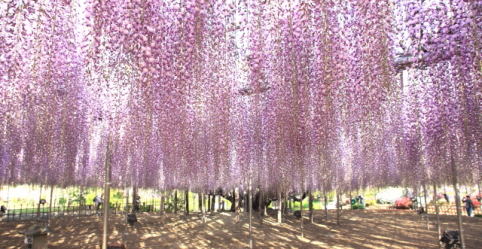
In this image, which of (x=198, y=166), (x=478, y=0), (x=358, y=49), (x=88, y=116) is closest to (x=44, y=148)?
(x=88, y=116)

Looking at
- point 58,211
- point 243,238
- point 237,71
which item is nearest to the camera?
point 237,71

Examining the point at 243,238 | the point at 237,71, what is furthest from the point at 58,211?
the point at 237,71

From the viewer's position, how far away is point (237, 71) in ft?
23.3

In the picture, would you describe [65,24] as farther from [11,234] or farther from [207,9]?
[11,234]

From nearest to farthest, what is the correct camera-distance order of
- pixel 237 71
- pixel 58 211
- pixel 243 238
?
pixel 237 71, pixel 243 238, pixel 58 211

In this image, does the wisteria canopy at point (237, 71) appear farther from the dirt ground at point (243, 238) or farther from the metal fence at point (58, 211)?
the metal fence at point (58, 211)

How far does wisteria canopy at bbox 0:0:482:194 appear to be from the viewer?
4.11m

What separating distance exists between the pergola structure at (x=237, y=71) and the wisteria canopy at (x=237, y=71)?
0.03m

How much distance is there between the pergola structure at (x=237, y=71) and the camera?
4.11 metres

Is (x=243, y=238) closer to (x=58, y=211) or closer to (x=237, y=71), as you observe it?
(x=237, y=71)

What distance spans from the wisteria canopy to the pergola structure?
0.03 m

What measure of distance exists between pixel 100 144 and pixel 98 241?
3.99 m

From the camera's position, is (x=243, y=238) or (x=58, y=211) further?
(x=58, y=211)

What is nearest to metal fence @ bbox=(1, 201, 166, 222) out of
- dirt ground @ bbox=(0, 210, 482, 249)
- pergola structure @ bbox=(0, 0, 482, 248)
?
dirt ground @ bbox=(0, 210, 482, 249)
